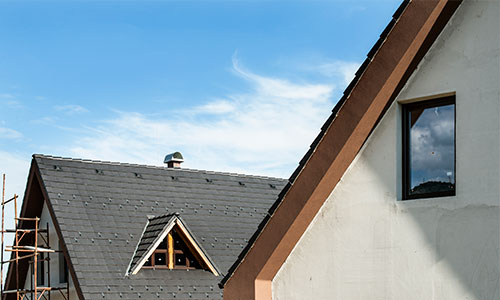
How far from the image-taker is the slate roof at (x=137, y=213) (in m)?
19.8

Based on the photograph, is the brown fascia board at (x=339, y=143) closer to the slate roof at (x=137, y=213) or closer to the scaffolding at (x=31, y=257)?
the slate roof at (x=137, y=213)

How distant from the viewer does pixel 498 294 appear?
731 cm

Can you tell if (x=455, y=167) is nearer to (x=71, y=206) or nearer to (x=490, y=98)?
(x=490, y=98)

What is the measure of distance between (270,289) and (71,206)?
1259cm

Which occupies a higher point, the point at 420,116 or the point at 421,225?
the point at 420,116

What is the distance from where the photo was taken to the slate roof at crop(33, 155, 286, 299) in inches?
779

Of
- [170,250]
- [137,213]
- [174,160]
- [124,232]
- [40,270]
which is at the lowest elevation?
[40,270]

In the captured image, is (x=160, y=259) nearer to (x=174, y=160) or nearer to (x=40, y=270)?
(x=40, y=270)

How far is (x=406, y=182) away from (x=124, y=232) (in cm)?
1393

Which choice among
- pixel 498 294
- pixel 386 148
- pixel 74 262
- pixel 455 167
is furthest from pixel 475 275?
pixel 74 262

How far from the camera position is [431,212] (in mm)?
7902

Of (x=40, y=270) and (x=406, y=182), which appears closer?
(x=406, y=182)

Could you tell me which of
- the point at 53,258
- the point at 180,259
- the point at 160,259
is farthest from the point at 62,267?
the point at 180,259

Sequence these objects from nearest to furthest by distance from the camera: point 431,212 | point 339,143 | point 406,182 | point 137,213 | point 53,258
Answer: point 431,212, point 406,182, point 339,143, point 53,258, point 137,213
